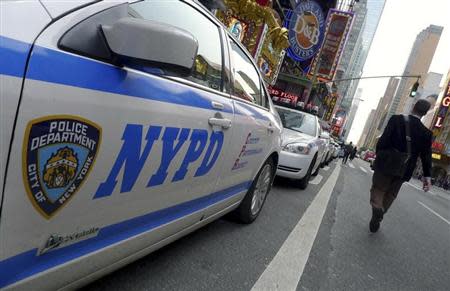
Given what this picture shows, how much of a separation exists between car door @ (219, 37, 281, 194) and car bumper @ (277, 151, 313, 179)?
242 centimetres

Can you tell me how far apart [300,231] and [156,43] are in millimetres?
3357

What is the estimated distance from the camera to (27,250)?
1.39m

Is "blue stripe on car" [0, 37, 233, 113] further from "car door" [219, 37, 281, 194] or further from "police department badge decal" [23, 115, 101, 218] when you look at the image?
"car door" [219, 37, 281, 194]

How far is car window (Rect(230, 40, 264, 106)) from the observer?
3.04 m

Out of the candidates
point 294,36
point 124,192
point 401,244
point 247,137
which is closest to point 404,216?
point 401,244

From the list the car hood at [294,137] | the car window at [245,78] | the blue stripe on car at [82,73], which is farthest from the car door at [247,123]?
the car hood at [294,137]

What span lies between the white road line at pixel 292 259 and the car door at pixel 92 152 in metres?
1.02

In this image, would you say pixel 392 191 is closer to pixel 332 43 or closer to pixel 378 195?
pixel 378 195

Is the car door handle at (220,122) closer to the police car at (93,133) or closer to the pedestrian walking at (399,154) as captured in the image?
the police car at (93,133)

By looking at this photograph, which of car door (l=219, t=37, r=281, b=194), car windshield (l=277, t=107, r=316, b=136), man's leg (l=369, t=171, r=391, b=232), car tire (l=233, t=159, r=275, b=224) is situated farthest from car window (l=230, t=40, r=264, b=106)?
car windshield (l=277, t=107, r=316, b=136)

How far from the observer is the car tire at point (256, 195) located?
3.90 meters

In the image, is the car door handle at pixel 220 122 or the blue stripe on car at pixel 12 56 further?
the car door handle at pixel 220 122

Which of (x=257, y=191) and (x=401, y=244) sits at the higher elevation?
(x=257, y=191)

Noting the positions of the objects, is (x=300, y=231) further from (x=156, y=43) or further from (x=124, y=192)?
(x=156, y=43)
